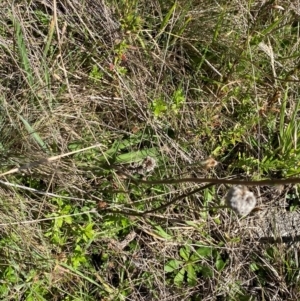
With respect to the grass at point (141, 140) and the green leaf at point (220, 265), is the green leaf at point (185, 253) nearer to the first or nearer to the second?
the grass at point (141, 140)

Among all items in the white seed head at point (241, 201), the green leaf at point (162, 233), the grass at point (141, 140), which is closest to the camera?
the white seed head at point (241, 201)

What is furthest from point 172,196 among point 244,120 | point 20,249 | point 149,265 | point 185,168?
point 20,249

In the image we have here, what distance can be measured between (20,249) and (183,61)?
0.92 metres

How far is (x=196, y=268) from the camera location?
1.92 meters

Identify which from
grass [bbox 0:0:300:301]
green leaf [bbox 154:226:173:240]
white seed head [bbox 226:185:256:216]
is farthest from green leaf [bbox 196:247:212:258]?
white seed head [bbox 226:185:256:216]

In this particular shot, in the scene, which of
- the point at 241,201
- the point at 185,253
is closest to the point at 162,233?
the point at 185,253

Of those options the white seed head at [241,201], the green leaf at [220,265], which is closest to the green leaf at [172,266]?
the green leaf at [220,265]

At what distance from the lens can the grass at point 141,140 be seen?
5.71 feet

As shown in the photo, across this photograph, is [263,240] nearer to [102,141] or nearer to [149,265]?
[149,265]

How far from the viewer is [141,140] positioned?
1.88 metres

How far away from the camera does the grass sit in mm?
1740

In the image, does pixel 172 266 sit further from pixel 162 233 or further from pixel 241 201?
pixel 241 201

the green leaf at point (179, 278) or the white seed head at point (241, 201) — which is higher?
the white seed head at point (241, 201)

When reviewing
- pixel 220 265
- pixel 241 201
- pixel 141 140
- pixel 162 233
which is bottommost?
pixel 220 265
